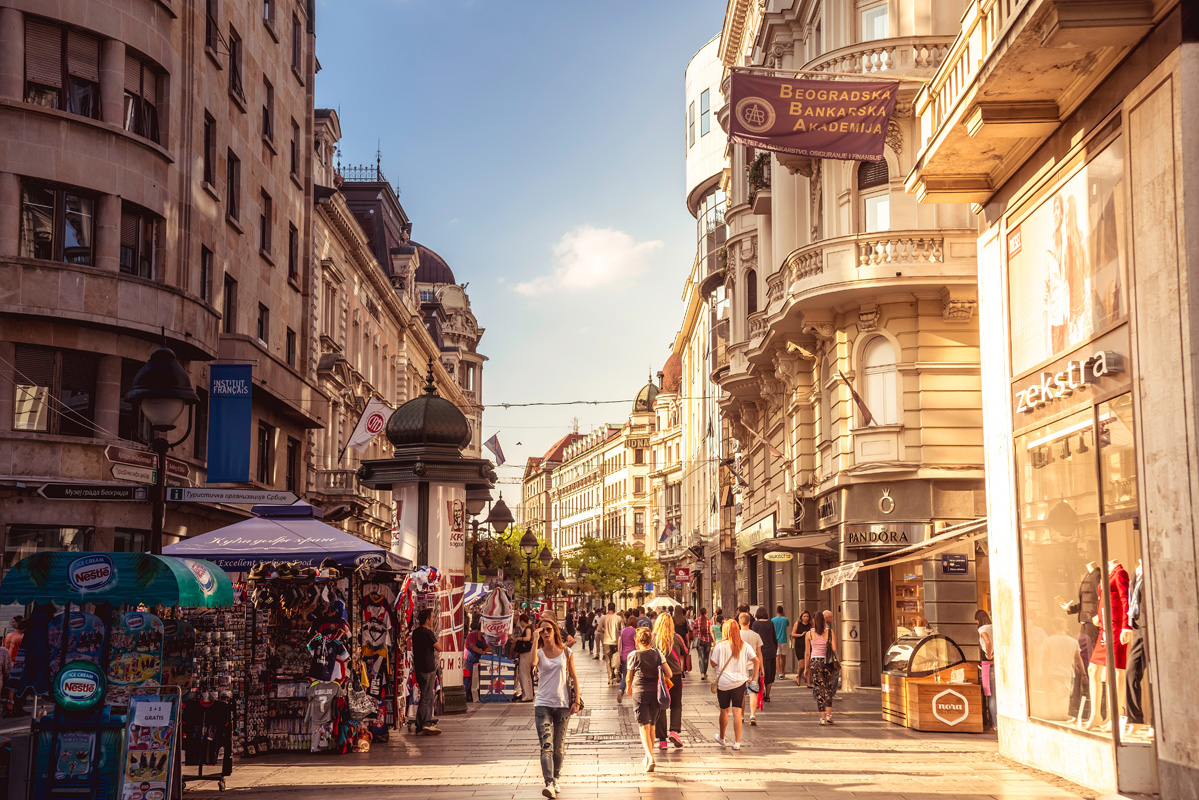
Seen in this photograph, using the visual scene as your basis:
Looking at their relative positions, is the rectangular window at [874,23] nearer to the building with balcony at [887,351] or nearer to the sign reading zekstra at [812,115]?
the building with balcony at [887,351]

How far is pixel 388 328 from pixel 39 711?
50033 millimetres

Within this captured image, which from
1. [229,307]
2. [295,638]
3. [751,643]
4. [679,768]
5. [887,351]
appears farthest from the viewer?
[229,307]

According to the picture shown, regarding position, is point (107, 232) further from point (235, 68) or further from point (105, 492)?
point (105, 492)

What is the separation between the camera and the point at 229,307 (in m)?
32.6

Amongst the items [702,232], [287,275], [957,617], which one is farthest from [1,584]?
[702,232]

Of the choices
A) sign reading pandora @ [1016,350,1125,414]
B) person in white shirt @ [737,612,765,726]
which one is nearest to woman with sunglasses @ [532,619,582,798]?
person in white shirt @ [737,612,765,726]

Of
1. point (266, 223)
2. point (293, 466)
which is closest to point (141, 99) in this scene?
point (266, 223)

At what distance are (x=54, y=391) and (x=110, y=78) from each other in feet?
20.7

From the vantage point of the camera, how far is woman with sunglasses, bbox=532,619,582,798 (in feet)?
43.0

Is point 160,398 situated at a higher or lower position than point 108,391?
lower

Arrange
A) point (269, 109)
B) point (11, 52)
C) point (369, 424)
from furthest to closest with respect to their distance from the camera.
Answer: point (269, 109) → point (369, 424) → point (11, 52)

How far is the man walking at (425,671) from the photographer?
19.3 meters

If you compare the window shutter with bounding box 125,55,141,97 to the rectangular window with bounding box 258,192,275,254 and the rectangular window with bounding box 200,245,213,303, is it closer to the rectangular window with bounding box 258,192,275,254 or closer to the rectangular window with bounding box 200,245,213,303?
the rectangular window with bounding box 200,245,213,303

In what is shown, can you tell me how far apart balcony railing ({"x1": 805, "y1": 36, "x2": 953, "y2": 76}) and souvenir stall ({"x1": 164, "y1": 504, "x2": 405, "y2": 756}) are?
51.5 feet
